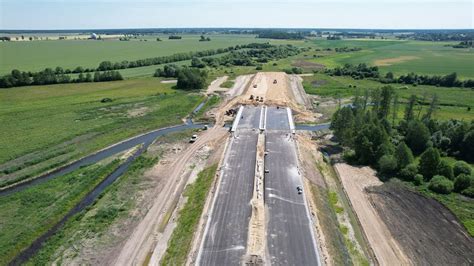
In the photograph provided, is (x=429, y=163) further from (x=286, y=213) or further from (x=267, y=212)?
(x=267, y=212)

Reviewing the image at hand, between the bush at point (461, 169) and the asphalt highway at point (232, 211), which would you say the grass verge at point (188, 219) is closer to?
the asphalt highway at point (232, 211)

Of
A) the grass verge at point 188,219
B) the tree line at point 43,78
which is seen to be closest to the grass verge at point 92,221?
the grass verge at point 188,219

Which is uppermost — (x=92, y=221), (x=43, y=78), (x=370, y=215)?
(x=43, y=78)

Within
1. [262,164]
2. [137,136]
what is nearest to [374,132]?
[262,164]

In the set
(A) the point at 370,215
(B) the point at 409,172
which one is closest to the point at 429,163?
(B) the point at 409,172

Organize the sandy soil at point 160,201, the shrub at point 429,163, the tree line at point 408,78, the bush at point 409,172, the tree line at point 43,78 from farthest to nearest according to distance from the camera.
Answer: the tree line at point 408,78
the tree line at point 43,78
the bush at point 409,172
the shrub at point 429,163
the sandy soil at point 160,201

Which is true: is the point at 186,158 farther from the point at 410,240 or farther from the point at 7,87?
the point at 7,87

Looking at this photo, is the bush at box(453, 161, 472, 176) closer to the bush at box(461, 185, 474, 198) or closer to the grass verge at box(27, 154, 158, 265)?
the bush at box(461, 185, 474, 198)
